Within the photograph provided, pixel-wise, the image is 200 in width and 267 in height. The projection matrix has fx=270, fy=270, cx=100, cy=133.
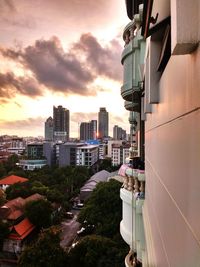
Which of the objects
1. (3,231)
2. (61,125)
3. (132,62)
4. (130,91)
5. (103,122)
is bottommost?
(3,231)

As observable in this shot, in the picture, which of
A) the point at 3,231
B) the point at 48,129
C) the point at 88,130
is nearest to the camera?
the point at 3,231

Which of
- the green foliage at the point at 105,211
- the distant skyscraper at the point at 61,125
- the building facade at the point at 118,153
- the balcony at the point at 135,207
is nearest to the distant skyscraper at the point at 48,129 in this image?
the distant skyscraper at the point at 61,125

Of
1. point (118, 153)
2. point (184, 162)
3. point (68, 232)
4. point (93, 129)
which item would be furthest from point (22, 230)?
point (93, 129)

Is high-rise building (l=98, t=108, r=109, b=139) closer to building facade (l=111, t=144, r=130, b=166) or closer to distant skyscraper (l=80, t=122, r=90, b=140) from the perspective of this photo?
distant skyscraper (l=80, t=122, r=90, b=140)

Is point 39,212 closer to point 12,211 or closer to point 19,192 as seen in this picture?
point 12,211

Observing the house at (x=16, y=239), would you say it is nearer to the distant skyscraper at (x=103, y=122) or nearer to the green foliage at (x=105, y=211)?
the green foliage at (x=105, y=211)

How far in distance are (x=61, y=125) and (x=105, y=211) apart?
270ft

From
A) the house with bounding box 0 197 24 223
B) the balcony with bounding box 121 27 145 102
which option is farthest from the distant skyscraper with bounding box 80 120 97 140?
the balcony with bounding box 121 27 145 102

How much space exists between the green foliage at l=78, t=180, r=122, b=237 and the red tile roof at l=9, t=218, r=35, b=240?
391 centimetres

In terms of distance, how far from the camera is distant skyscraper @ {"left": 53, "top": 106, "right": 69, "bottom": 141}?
311 feet

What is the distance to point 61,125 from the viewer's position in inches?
3866

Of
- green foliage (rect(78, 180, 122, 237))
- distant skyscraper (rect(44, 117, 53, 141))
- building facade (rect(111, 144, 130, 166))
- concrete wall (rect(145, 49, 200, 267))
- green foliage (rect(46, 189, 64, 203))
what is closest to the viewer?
concrete wall (rect(145, 49, 200, 267))

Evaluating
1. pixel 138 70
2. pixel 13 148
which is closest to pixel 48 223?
pixel 138 70

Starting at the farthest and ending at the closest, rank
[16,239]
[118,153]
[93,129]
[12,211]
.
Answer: [93,129] → [118,153] → [12,211] → [16,239]
